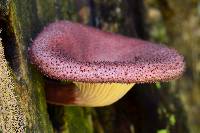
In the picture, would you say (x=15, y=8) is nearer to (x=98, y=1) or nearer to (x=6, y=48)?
(x=6, y=48)

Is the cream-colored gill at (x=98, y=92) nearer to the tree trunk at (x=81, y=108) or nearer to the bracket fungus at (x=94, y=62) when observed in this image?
the bracket fungus at (x=94, y=62)

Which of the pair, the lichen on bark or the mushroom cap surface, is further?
the mushroom cap surface

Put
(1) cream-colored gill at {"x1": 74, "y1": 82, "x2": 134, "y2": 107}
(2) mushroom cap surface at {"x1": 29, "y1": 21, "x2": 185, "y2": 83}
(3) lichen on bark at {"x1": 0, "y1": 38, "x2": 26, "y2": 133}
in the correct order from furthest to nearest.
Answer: (1) cream-colored gill at {"x1": 74, "y1": 82, "x2": 134, "y2": 107}
(2) mushroom cap surface at {"x1": 29, "y1": 21, "x2": 185, "y2": 83}
(3) lichen on bark at {"x1": 0, "y1": 38, "x2": 26, "y2": 133}

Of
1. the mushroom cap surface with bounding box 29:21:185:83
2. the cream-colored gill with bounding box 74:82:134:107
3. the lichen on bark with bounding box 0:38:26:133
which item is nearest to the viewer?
the lichen on bark with bounding box 0:38:26:133

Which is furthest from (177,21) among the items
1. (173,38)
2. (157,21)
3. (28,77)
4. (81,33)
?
(28,77)

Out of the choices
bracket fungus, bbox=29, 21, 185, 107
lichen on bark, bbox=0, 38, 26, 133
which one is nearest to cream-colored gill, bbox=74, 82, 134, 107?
bracket fungus, bbox=29, 21, 185, 107

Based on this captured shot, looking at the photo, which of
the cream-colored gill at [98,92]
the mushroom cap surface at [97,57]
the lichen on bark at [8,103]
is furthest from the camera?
the cream-colored gill at [98,92]

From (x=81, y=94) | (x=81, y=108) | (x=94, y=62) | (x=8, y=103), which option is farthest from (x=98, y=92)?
(x=8, y=103)

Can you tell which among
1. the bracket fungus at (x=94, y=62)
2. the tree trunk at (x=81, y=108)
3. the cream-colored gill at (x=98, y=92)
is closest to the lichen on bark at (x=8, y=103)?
A: the tree trunk at (x=81, y=108)

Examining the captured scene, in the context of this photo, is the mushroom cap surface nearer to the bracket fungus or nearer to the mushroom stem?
the bracket fungus

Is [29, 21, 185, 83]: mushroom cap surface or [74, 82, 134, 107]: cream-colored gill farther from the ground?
[29, 21, 185, 83]: mushroom cap surface
